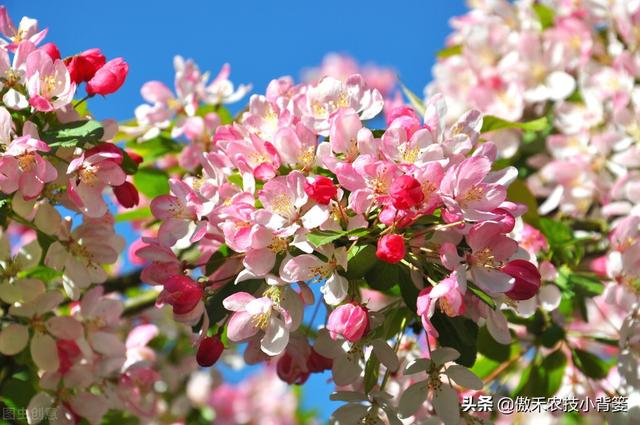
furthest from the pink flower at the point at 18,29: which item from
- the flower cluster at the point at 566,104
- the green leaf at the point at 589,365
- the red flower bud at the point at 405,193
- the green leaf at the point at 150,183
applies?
the green leaf at the point at 589,365

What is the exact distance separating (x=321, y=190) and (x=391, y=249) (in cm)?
15

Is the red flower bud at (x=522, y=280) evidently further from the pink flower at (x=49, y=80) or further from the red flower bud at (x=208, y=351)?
the pink flower at (x=49, y=80)

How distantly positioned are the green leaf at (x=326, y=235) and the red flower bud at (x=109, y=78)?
466mm

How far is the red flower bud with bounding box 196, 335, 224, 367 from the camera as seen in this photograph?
1361 mm

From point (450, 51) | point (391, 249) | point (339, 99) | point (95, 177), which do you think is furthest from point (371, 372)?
point (450, 51)

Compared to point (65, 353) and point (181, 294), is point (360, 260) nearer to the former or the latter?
point (181, 294)

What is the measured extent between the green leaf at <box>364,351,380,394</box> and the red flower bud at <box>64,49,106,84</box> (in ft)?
2.27

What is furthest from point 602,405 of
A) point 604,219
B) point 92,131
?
point 92,131

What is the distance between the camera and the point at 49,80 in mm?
1439

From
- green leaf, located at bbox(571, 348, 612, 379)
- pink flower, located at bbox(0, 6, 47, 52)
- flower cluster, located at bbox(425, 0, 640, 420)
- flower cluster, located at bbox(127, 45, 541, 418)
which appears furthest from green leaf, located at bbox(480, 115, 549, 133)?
pink flower, located at bbox(0, 6, 47, 52)

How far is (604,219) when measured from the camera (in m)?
2.23

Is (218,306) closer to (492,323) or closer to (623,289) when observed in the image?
(492,323)

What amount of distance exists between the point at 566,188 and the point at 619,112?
0.24 m

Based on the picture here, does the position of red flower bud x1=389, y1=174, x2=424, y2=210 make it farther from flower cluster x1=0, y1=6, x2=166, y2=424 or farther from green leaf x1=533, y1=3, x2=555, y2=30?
green leaf x1=533, y1=3, x2=555, y2=30
